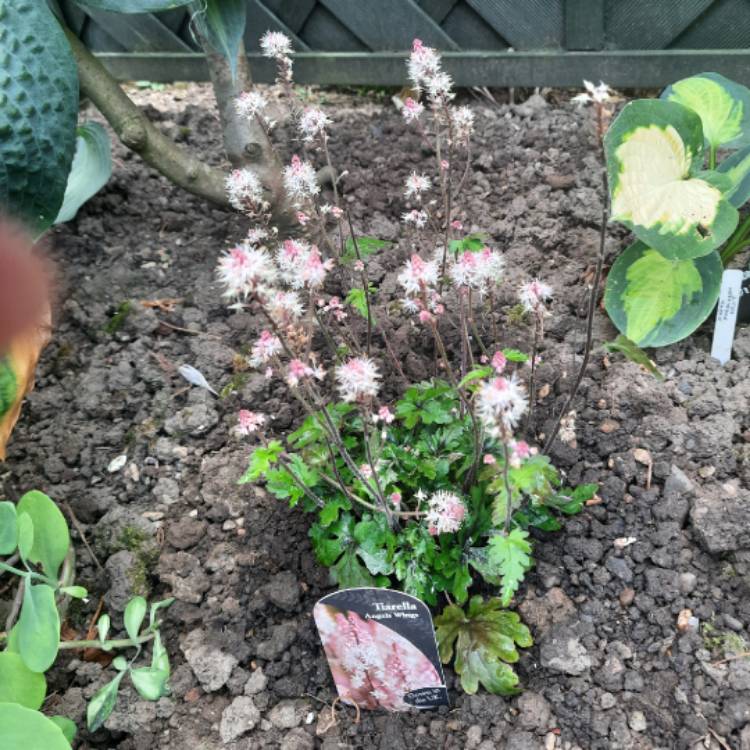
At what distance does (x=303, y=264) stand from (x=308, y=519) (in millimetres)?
616

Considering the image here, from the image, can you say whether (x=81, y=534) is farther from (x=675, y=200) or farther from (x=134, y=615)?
(x=675, y=200)

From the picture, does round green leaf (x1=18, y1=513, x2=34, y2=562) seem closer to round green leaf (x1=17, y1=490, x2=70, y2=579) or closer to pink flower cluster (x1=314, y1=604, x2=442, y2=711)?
Result: round green leaf (x1=17, y1=490, x2=70, y2=579)

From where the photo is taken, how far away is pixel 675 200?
4.80ft

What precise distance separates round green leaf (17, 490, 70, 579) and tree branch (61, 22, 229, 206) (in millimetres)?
1003

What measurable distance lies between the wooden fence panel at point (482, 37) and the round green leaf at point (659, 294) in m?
0.84

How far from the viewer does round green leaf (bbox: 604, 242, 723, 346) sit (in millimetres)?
1639

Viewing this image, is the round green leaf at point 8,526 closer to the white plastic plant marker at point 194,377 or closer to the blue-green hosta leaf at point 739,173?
the white plastic plant marker at point 194,377

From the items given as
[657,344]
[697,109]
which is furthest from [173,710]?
[697,109]

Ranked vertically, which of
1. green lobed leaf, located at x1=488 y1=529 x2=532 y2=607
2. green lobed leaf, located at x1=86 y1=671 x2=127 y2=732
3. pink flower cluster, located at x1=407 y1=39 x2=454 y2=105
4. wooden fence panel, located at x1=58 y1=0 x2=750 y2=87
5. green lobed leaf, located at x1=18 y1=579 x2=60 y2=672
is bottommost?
green lobed leaf, located at x1=86 y1=671 x2=127 y2=732

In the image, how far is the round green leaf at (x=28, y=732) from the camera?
963mm

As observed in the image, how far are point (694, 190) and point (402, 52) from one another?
127 cm

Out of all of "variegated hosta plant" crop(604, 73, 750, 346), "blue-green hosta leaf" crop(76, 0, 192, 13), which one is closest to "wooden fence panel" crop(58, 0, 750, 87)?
"variegated hosta plant" crop(604, 73, 750, 346)

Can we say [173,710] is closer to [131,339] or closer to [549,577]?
[549,577]

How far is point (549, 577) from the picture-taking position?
1371mm
